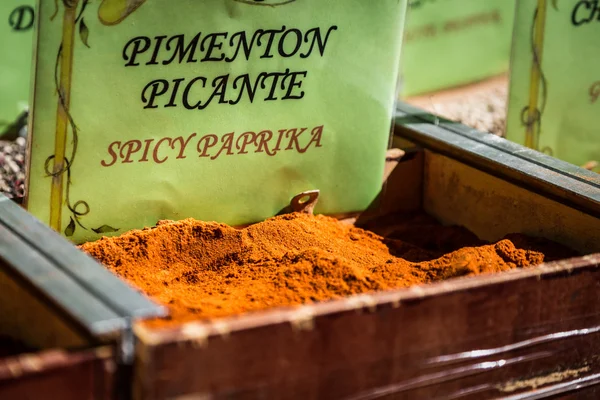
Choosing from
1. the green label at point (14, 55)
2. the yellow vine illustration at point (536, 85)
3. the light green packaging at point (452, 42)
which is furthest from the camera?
the light green packaging at point (452, 42)

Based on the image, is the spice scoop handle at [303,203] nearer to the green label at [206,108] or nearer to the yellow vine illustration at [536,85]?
the green label at [206,108]

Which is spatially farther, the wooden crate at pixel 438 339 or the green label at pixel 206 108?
the green label at pixel 206 108

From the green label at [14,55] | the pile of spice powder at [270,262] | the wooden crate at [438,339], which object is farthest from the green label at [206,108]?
the green label at [14,55]

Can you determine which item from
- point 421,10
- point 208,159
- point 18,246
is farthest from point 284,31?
point 421,10

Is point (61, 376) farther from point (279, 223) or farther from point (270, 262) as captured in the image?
point (279, 223)

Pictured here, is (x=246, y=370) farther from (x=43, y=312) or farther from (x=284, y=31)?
(x=284, y=31)

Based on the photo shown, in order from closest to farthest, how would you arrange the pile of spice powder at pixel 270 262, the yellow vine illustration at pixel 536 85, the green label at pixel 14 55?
the pile of spice powder at pixel 270 262
the yellow vine illustration at pixel 536 85
the green label at pixel 14 55

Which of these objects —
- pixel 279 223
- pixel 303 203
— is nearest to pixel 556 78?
pixel 303 203
